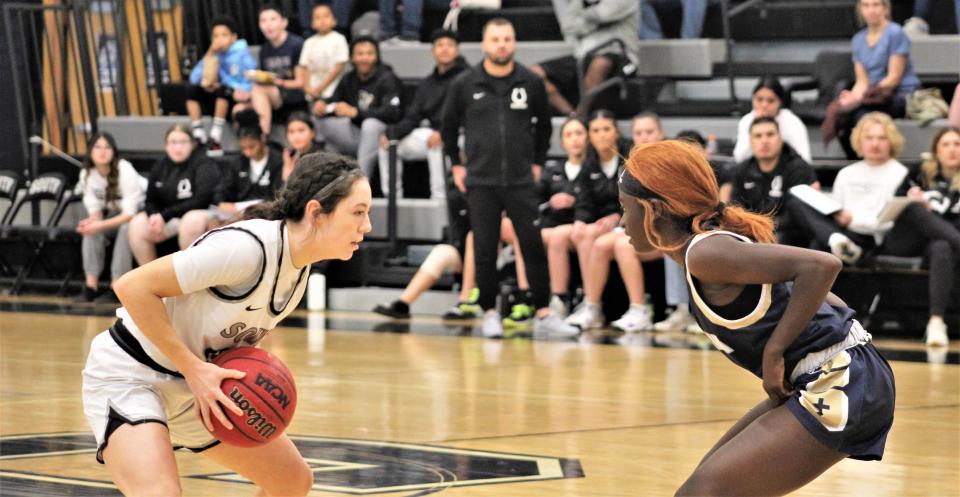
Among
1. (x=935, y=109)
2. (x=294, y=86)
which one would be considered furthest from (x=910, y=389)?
(x=294, y=86)

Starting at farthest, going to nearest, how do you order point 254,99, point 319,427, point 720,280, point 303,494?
point 254,99 → point 319,427 → point 303,494 → point 720,280

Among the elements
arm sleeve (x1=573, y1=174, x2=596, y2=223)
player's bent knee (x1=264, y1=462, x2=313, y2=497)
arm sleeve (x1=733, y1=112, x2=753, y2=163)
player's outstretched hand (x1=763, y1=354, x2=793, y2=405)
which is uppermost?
player's outstretched hand (x1=763, y1=354, x2=793, y2=405)

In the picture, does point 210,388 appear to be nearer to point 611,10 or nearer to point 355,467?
point 355,467

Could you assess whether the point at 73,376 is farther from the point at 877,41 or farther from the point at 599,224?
the point at 877,41

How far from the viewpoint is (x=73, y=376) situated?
284 inches

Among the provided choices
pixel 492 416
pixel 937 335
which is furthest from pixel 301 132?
pixel 492 416

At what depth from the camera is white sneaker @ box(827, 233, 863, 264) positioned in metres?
9.10

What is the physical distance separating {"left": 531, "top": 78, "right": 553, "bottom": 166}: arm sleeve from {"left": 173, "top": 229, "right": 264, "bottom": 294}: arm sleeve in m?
6.01

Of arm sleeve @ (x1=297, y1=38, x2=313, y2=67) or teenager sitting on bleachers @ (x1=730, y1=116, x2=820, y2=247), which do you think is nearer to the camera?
teenager sitting on bleachers @ (x1=730, y1=116, x2=820, y2=247)

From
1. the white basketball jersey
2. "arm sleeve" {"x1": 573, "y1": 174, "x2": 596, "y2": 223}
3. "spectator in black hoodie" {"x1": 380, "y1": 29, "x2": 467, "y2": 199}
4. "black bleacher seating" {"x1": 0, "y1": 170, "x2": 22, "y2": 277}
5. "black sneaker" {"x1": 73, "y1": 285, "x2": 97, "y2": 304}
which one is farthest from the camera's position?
"black bleacher seating" {"x1": 0, "y1": 170, "x2": 22, "y2": 277}

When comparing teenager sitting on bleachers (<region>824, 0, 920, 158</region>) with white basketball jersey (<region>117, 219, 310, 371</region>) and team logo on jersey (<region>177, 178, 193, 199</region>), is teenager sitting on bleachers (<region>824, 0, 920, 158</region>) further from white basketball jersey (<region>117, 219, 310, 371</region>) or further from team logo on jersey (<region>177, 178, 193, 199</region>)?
white basketball jersey (<region>117, 219, 310, 371</region>)

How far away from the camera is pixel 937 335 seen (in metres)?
8.77

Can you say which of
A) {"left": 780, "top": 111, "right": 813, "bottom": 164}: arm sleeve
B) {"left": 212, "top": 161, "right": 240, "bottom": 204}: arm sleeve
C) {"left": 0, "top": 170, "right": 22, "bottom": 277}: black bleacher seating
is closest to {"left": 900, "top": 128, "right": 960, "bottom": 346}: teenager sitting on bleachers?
{"left": 780, "top": 111, "right": 813, "bottom": 164}: arm sleeve

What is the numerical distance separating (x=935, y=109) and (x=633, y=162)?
7309 millimetres
